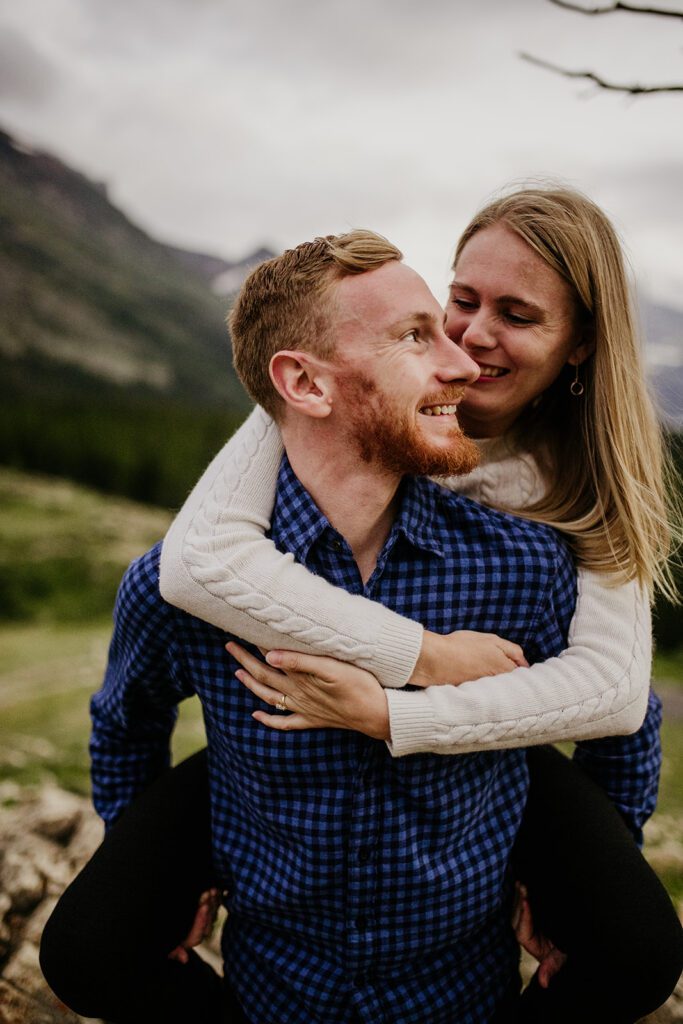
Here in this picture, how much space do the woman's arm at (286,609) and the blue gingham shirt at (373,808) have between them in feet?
0.43

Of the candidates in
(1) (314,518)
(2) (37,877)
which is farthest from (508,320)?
(2) (37,877)

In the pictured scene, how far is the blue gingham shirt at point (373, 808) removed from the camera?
181cm

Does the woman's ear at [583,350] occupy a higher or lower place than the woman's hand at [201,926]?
higher

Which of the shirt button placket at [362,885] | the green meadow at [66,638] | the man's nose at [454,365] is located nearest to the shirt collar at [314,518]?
the man's nose at [454,365]

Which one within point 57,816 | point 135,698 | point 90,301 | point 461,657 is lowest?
point 90,301

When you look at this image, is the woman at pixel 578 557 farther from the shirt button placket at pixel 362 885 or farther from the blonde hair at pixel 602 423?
the shirt button placket at pixel 362 885

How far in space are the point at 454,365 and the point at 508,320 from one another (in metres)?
0.56

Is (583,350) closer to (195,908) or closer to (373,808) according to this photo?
(373,808)

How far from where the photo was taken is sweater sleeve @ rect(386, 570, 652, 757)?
5.53 ft

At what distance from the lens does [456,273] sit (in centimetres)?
245

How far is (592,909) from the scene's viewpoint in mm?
1879

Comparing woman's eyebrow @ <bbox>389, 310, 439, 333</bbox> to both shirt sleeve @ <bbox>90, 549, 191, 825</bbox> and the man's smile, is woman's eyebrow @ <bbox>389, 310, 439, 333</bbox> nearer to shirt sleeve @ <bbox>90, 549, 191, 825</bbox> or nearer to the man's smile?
the man's smile

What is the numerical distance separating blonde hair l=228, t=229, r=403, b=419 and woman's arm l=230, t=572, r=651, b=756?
784mm

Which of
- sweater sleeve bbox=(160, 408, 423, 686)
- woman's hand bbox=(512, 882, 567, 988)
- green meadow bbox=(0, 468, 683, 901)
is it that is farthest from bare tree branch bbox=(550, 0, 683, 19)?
green meadow bbox=(0, 468, 683, 901)
